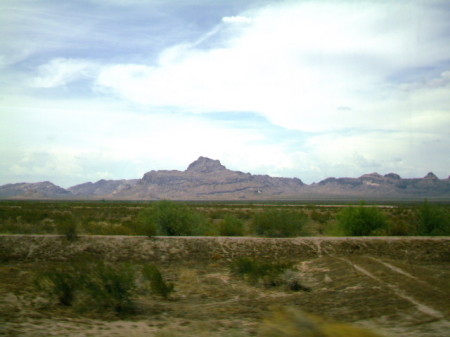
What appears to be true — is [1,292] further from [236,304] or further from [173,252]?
[173,252]

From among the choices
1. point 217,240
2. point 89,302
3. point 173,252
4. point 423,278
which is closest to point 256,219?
point 217,240

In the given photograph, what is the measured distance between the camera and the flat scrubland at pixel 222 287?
10.6 meters

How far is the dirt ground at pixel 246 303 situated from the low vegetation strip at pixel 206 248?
63.0 inches

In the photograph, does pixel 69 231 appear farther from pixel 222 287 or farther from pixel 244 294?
pixel 244 294

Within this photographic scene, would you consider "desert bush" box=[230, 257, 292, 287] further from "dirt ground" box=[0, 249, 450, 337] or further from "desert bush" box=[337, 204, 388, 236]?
"desert bush" box=[337, 204, 388, 236]

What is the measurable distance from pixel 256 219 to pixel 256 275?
12963 millimetres

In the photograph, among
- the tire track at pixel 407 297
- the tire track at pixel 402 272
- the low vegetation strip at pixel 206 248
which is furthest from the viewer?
the low vegetation strip at pixel 206 248

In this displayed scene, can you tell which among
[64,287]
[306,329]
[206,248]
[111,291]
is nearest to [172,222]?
[206,248]

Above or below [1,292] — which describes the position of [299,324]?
above

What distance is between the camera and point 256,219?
30.7 metres

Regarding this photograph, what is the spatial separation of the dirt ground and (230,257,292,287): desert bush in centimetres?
40

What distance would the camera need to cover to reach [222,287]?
17234 mm

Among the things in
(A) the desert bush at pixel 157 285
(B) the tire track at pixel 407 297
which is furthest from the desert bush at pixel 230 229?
(A) the desert bush at pixel 157 285

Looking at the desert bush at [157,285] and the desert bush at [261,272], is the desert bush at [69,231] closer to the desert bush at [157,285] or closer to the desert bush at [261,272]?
the desert bush at [157,285]
